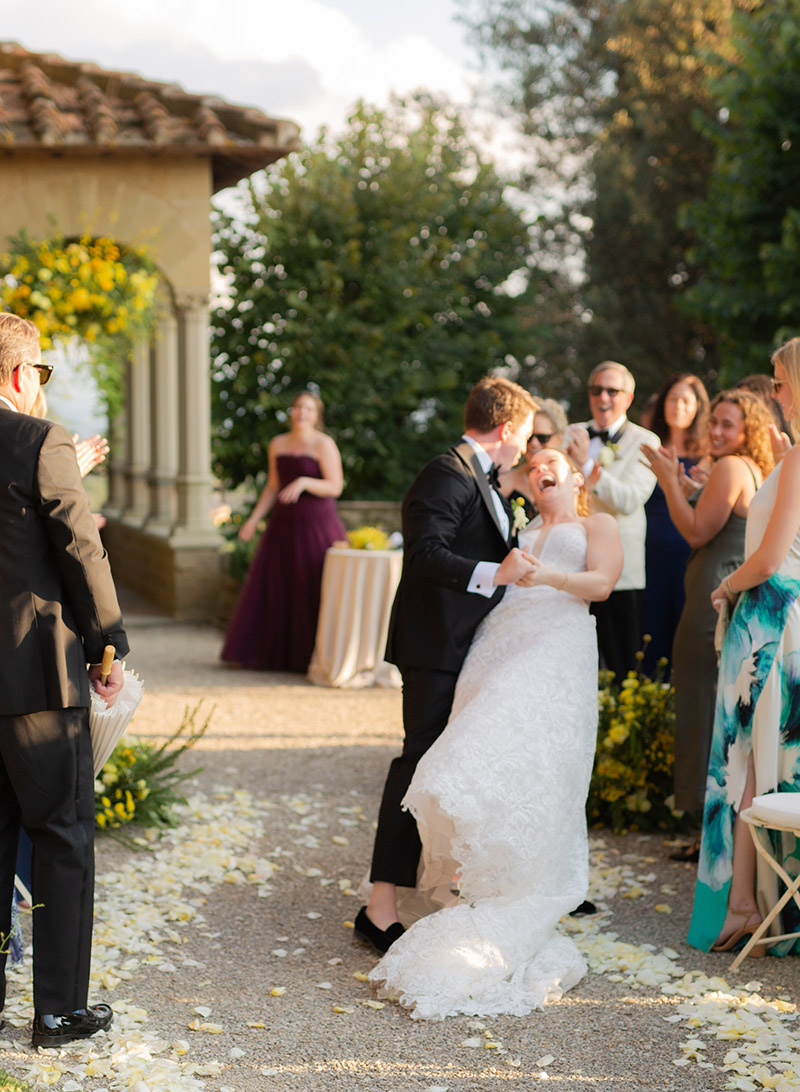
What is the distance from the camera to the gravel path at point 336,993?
2.95 m

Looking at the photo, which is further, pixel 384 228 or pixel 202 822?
pixel 384 228

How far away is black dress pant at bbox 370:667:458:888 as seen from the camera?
3.77m

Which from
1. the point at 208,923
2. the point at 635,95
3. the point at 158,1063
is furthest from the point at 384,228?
the point at 158,1063

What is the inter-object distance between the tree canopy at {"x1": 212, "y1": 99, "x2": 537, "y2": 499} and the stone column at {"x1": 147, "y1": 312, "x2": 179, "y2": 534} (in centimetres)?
161

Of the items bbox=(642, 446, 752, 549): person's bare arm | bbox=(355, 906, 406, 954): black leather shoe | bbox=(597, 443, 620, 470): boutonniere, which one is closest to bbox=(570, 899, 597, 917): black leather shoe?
bbox=(355, 906, 406, 954): black leather shoe

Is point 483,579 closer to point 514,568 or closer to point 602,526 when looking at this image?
point 514,568

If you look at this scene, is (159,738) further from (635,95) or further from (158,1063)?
(635,95)

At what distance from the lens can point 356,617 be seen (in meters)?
8.31

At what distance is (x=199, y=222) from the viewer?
10.8 m

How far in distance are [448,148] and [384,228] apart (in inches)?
96.4

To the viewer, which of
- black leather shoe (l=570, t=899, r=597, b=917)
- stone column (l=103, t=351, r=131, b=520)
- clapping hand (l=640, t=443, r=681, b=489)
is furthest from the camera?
stone column (l=103, t=351, r=131, b=520)

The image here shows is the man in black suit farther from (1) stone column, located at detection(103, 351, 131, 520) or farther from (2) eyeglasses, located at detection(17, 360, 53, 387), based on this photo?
(1) stone column, located at detection(103, 351, 131, 520)

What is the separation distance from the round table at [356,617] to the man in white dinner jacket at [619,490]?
2.58 m

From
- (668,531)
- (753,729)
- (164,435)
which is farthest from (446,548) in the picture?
(164,435)
